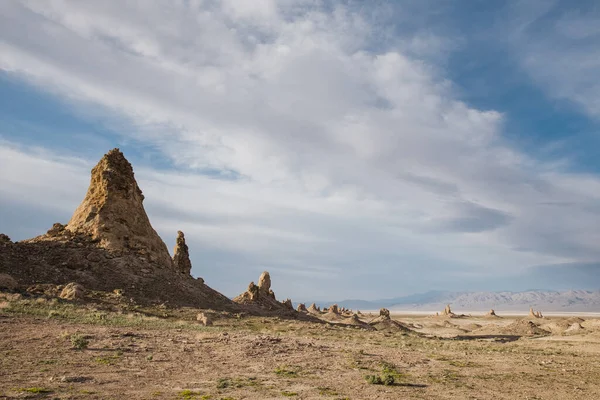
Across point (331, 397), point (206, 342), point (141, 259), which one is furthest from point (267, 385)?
point (141, 259)

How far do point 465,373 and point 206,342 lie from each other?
1391 centimetres

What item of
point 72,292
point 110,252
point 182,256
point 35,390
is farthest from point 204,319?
point 182,256

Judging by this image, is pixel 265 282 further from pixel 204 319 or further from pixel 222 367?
pixel 222 367

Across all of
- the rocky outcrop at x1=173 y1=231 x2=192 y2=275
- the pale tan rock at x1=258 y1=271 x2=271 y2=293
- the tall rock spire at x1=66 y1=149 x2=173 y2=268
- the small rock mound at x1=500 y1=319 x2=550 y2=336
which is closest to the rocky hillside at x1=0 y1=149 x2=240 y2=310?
the tall rock spire at x1=66 y1=149 x2=173 y2=268

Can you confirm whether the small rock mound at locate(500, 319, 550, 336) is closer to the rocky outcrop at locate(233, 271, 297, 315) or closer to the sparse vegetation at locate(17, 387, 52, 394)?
the rocky outcrop at locate(233, 271, 297, 315)

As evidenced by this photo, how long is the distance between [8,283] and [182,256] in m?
27.8

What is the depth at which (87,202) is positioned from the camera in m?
48.9

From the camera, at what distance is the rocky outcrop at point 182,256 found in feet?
201

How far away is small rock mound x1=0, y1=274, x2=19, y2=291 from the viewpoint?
3459cm

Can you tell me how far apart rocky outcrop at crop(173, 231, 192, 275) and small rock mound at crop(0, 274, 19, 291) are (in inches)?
1016

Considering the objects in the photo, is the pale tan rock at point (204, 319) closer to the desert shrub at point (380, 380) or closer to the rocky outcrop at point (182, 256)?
the desert shrub at point (380, 380)

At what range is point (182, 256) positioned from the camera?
204ft

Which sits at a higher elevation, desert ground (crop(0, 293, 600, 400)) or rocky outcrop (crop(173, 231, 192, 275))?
rocky outcrop (crop(173, 231, 192, 275))

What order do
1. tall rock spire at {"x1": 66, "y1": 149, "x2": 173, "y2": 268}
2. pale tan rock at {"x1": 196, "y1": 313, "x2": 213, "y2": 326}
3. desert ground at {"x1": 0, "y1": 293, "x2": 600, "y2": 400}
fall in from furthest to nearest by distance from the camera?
tall rock spire at {"x1": 66, "y1": 149, "x2": 173, "y2": 268}
pale tan rock at {"x1": 196, "y1": 313, "x2": 213, "y2": 326}
desert ground at {"x1": 0, "y1": 293, "x2": 600, "y2": 400}
